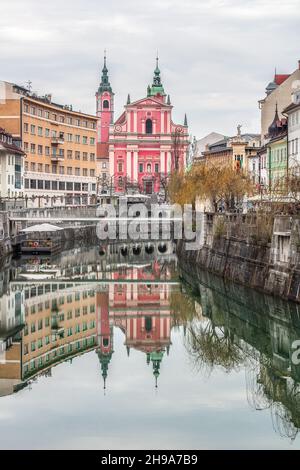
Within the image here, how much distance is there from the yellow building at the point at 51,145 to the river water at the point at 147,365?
126ft

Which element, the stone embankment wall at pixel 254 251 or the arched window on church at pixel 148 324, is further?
the stone embankment wall at pixel 254 251

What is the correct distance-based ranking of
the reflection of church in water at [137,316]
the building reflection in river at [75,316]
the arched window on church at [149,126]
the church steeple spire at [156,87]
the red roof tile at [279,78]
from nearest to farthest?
the building reflection in river at [75,316] → the reflection of church in water at [137,316] → the red roof tile at [279,78] → the arched window on church at [149,126] → the church steeple spire at [156,87]

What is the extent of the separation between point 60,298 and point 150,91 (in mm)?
93070

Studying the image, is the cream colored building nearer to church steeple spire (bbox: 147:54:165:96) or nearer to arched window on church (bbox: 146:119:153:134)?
arched window on church (bbox: 146:119:153:134)

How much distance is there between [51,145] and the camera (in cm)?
9319

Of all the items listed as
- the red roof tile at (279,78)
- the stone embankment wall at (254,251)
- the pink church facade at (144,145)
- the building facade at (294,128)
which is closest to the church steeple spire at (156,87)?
the pink church facade at (144,145)

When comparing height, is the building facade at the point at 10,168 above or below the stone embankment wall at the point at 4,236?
above

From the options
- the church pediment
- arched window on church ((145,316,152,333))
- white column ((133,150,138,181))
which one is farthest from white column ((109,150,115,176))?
arched window on church ((145,316,152,333))

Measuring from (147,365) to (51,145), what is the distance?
68148mm

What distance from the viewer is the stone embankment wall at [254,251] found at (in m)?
35.0

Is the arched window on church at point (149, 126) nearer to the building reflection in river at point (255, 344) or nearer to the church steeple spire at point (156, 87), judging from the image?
the church steeple spire at point (156, 87)

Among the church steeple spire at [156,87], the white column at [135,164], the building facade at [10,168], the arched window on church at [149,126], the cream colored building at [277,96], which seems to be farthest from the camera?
the church steeple spire at [156,87]

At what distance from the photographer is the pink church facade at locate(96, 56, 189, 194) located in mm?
117625

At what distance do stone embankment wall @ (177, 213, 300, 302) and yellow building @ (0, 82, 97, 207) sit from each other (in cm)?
3058
